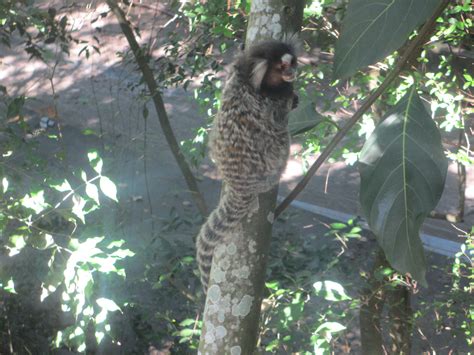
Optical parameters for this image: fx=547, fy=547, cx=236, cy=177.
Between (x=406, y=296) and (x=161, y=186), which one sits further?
(x=161, y=186)

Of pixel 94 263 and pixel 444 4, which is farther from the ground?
pixel 444 4

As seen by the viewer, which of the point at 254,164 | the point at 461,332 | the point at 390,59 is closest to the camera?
the point at 254,164

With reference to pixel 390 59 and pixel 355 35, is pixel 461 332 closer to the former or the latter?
pixel 390 59

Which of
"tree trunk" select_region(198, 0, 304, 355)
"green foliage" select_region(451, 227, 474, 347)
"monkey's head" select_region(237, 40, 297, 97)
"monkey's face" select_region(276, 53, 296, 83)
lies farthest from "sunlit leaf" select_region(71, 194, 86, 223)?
"green foliage" select_region(451, 227, 474, 347)

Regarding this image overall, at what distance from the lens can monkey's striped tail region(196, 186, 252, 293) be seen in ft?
6.86

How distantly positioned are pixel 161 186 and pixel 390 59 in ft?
12.2

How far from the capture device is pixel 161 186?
6336 mm

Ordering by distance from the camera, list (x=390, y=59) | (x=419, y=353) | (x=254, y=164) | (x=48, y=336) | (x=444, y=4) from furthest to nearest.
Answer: (x=419, y=353), (x=48, y=336), (x=390, y=59), (x=254, y=164), (x=444, y=4)

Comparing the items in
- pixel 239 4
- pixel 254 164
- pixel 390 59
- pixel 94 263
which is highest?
pixel 239 4

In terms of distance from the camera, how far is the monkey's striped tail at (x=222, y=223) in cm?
209

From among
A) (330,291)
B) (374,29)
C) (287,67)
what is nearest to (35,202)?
(287,67)

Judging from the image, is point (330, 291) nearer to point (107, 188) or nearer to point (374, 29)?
point (107, 188)

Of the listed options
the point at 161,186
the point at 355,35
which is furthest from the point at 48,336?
the point at 355,35

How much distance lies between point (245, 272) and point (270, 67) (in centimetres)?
90
